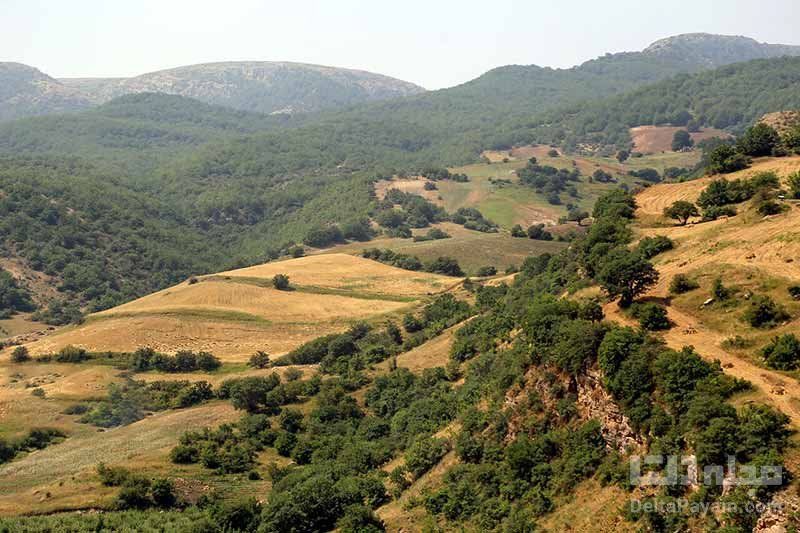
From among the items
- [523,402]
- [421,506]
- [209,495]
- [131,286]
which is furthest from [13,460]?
[131,286]

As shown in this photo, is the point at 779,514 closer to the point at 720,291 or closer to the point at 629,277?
the point at 720,291

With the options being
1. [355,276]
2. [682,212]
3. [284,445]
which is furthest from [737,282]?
[355,276]

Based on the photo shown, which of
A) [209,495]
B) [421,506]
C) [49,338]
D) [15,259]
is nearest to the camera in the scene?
[421,506]

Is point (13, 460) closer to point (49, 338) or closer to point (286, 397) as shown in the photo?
point (286, 397)

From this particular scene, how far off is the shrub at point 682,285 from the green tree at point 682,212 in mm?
17734

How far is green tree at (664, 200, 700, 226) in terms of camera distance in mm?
63000

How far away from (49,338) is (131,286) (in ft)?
208

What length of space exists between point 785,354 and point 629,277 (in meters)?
11.9

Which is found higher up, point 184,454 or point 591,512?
point 591,512

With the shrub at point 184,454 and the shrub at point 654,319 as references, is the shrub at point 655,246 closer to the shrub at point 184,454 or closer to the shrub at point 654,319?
the shrub at point 654,319

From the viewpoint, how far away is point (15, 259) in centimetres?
16712

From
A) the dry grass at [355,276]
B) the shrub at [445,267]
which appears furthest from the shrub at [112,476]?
the shrub at [445,267]

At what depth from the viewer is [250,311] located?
11344 centimetres

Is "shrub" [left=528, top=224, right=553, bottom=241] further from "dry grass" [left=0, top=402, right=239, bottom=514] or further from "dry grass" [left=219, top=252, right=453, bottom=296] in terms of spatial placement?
"dry grass" [left=0, top=402, right=239, bottom=514]
